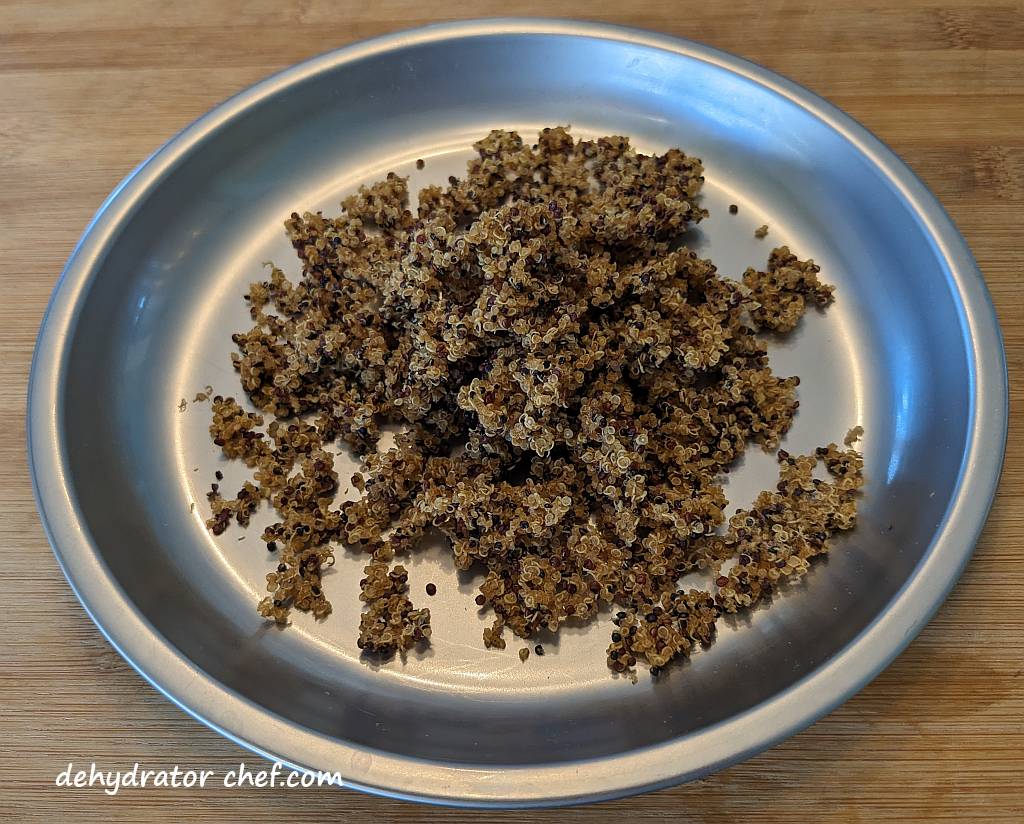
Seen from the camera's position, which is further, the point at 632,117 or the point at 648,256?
the point at 632,117

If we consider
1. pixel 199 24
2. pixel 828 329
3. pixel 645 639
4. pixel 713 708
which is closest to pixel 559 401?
pixel 645 639

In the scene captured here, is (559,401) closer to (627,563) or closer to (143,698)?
(627,563)

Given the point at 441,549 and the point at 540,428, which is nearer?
the point at 540,428

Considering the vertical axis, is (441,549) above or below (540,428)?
below

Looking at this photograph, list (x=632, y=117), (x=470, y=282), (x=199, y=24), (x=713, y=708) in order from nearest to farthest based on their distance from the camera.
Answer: (x=713, y=708), (x=470, y=282), (x=632, y=117), (x=199, y=24)
